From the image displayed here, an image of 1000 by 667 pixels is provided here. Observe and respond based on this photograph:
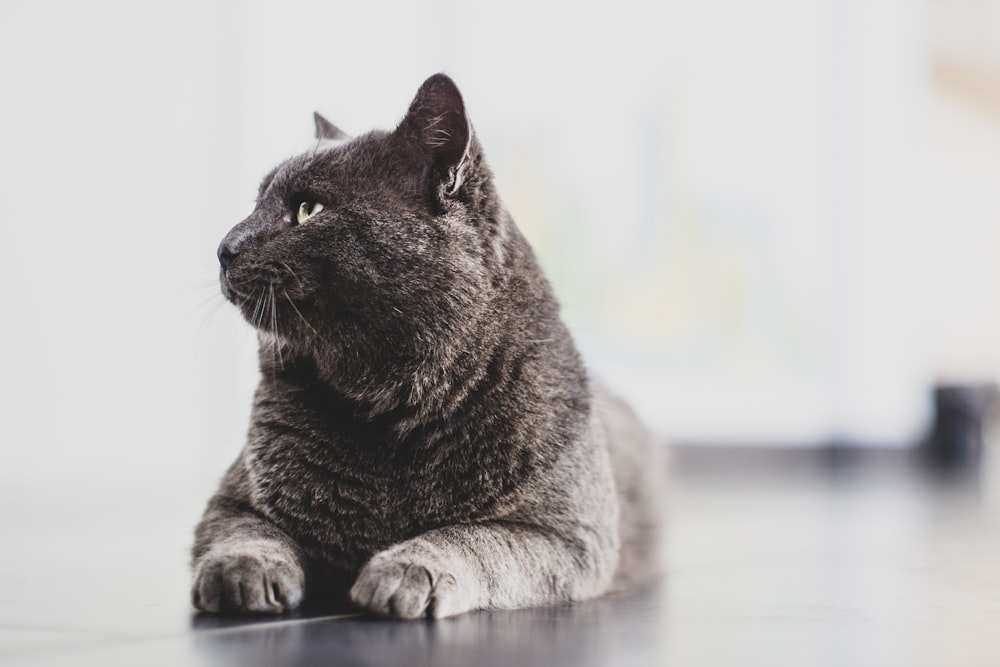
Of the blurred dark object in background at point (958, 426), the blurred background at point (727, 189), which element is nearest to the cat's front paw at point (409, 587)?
the blurred background at point (727, 189)

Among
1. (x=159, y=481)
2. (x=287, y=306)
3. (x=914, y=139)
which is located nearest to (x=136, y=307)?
(x=159, y=481)

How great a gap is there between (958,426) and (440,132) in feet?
17.5

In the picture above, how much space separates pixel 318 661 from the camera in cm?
106

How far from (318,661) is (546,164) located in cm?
492

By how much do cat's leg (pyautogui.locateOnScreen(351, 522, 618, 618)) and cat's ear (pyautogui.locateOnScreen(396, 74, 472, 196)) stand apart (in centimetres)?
51

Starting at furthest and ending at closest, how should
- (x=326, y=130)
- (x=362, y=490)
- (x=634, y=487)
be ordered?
(x=634, y=487)
(x=326, y=130)
(x=362, y=490)

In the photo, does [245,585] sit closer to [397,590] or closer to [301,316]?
[397,590]

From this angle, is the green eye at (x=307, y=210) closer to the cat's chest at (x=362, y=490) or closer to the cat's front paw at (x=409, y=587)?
the cat's chest at (x=362, y=490)

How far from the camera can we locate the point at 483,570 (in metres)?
1.36

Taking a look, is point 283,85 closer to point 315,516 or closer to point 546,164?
point 546,164

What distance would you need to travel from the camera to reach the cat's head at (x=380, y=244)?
1.46 metres

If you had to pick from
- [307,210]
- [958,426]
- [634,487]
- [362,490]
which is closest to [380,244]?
[307,210]

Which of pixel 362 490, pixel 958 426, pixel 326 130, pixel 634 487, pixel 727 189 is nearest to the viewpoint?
pixel 362 490

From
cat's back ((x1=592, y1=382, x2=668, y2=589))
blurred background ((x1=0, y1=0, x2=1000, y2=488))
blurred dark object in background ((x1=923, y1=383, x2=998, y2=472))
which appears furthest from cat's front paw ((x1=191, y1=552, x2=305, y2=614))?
blurred dark object in background ((x1=923, y1=383, x2=998, y2=472))
